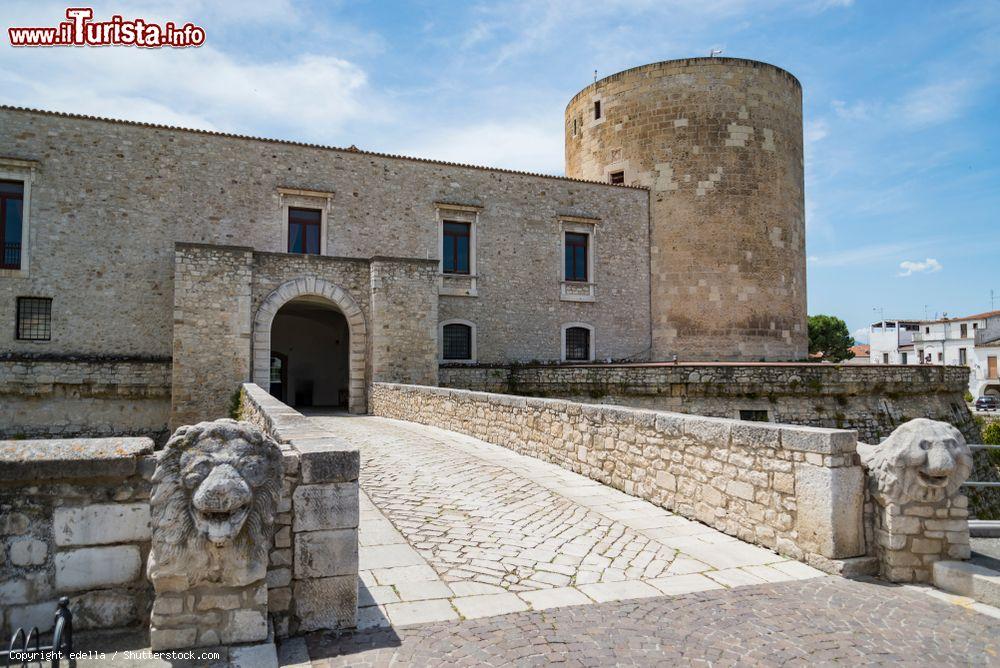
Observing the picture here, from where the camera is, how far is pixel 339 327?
2198 centimetres

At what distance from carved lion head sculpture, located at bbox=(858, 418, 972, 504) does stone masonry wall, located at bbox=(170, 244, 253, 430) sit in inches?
563

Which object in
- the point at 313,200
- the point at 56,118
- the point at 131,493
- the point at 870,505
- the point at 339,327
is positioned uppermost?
the point at 56,118

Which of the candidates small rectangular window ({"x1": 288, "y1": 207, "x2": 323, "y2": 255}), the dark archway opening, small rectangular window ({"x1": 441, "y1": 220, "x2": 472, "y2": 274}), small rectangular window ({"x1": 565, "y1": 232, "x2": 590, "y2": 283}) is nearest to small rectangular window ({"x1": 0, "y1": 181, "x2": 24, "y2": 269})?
small rectangular window ({"x1": 288, "y1": 207, "x2": 323, "y2": 255})

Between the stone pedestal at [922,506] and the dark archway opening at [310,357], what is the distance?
753 inches

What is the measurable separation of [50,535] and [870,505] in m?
5.28

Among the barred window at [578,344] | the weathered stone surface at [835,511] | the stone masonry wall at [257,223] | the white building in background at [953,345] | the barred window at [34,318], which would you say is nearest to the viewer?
the weathered stone surface at [835,511]

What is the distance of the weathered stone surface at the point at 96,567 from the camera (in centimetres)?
309

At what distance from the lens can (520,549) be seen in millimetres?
5078

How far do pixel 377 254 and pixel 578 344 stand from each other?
787 cm

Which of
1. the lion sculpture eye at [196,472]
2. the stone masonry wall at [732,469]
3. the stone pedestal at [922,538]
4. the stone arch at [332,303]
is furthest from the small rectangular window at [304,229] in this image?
the stone pedestal at [922,538]

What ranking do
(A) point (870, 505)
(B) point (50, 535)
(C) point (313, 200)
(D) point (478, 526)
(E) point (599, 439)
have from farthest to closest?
(C) point (313, 200) < (E) point (599, 439) < (D) point (478, 526) < (A) point (870, 505) < (B) point (50, 535)

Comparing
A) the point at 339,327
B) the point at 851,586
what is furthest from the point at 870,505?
the point at 339,327

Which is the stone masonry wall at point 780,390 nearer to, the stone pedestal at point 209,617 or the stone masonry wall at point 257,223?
the stone masonry wall at point 257,223

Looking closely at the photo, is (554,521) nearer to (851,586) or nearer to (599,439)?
(599,439)
